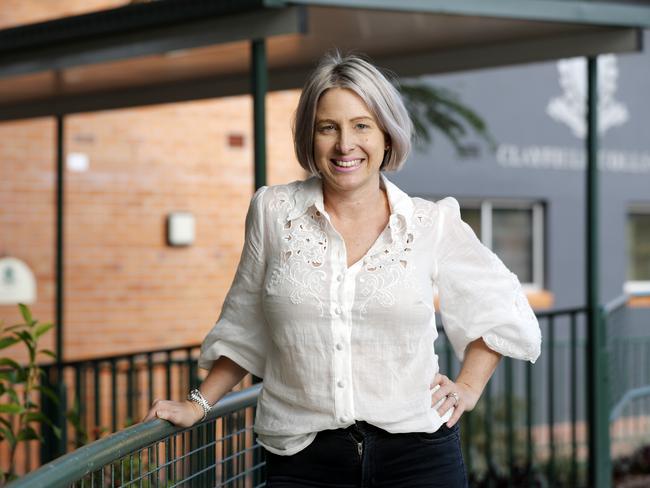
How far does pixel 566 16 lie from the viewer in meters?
4.59

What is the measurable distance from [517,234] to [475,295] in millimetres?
9747

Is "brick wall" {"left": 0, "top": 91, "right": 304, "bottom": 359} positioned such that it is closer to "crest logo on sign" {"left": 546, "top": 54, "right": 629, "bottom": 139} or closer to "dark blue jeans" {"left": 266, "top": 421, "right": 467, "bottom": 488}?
"crest logo on sign" {"left": 546, "top": 54, "right": 629, "bottom": 139}

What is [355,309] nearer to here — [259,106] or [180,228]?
[259,106]

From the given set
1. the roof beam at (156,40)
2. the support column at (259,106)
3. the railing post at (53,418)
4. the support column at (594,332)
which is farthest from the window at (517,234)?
the support column at (259,106)

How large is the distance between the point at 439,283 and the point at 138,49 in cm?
264

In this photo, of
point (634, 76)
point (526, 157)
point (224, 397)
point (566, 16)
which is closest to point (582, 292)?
point (526, 157)

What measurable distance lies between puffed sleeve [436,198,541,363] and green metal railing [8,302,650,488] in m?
0.58

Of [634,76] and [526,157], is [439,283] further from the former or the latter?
[634,76]

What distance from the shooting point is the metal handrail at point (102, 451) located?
187 centimetres

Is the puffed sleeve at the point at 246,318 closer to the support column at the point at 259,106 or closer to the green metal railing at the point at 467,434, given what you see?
the green metal railing at the point at 467,434

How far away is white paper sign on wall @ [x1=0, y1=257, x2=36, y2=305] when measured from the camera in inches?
332

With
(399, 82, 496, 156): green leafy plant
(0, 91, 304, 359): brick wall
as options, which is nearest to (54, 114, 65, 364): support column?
(0, 91, 304, 359): brick wall

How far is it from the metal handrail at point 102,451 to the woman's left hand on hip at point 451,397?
1.67ft

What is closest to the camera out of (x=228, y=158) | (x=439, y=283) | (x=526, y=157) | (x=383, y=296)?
(x=383, y=296)
